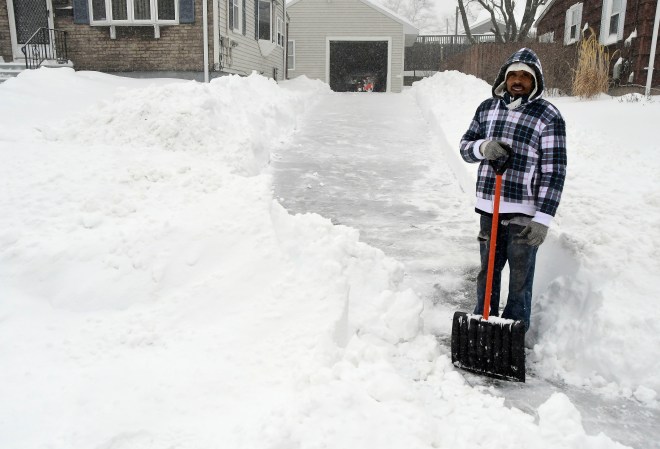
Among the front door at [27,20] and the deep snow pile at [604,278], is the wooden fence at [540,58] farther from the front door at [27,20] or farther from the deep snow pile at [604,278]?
the front door at [27,20]

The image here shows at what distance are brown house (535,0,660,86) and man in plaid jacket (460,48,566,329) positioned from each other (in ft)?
39.0

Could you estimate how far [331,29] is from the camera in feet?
89.6

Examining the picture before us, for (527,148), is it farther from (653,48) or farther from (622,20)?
(622,20)

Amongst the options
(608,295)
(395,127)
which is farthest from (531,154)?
(395,127)

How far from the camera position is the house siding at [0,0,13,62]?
14086 millimetres

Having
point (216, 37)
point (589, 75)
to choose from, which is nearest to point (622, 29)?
point (589, 75)

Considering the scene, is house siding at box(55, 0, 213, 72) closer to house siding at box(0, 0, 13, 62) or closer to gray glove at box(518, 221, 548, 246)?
house siding at box(0, 0, 13, 62)

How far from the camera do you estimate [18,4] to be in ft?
47.3

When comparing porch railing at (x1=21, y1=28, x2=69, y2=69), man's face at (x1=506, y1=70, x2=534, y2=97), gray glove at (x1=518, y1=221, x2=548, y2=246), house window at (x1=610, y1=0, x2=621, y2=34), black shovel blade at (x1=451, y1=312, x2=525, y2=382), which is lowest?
black shovel blade at (x1=451, y1=312, x2=525, y2=382)

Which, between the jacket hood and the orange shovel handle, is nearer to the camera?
the jacket hood

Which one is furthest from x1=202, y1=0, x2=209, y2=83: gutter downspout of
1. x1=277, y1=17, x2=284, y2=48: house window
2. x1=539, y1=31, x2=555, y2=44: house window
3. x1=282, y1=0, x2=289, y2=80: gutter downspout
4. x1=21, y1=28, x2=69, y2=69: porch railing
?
x1=539, y1=31, x2=555, y2=44: house window

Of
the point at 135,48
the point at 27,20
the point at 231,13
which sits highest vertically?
the point at 231,13

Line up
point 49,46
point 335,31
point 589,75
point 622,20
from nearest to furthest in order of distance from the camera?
point 589,75 → point 49,46 → point 622,20 → point 335,31

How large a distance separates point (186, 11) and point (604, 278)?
12998 millimetres
